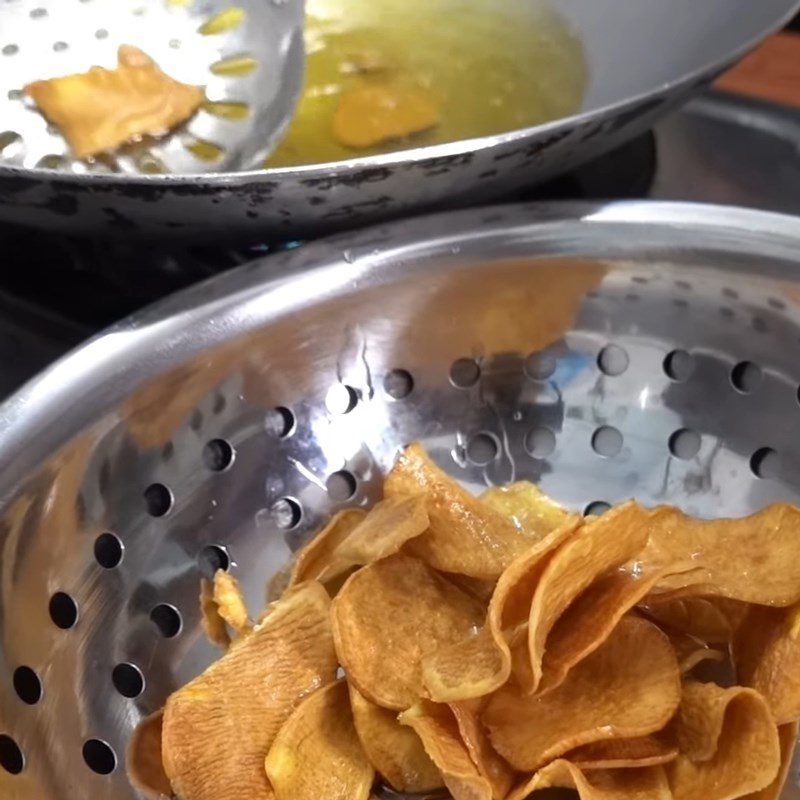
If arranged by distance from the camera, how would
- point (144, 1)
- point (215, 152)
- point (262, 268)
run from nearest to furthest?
point (262, 268), point (215, 152), point (144, 1)

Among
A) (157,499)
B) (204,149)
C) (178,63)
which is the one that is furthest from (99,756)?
(178,63)

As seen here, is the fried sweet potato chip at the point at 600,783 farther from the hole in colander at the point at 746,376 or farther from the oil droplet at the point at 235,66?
the oil droplet at the point at 235,66

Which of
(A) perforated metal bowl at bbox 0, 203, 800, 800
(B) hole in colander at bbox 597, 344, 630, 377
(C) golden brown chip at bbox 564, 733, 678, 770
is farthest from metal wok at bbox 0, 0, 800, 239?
(C) golden brown chip at bbox 564, 733, 678, 770

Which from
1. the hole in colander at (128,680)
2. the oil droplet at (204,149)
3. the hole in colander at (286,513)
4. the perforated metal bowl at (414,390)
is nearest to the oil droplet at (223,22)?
the oil droplet at (204,149)

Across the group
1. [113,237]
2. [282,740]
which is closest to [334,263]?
[113,237]

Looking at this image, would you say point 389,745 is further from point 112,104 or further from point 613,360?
point 112,104

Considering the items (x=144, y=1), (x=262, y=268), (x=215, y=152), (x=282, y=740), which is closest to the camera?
(x=282, y=740)

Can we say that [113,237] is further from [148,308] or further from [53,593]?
[53,593]
